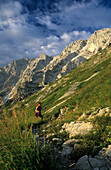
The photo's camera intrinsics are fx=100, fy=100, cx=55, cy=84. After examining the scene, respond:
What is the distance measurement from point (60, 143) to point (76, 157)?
1550 millimetres

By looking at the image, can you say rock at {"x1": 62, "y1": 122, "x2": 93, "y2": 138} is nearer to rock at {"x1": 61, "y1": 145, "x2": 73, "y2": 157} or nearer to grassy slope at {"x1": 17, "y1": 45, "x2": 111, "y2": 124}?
rock at {"x1": 61, "y1": 145, "x2": 73, "y2": 157}

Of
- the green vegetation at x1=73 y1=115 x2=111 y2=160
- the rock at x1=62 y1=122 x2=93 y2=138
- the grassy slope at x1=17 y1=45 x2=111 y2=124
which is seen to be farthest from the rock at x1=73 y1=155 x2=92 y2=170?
the grassy slope at x1=17 y1=45 x2=111 y2=124

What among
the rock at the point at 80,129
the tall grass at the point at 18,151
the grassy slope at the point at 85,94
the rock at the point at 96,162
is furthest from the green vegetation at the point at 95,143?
the grassy slope at the point at 85,94

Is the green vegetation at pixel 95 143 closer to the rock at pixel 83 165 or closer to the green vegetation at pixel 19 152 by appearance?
the rock at pixel 83 165

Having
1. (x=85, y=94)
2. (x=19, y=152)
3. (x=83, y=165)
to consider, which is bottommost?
(x=83, y=165)

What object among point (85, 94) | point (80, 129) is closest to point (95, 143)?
point (80, 129)

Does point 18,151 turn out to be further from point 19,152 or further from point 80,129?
point 80,129

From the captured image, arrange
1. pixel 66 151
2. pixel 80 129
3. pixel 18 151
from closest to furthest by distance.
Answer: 1. pixel 18 151
2. pixel 66 151
3. pixel 80 129

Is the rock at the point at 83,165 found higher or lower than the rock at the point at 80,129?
higher

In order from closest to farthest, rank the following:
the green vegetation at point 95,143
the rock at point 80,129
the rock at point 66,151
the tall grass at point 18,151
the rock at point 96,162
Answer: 1. the tall grass at point 18,151
2. the rock at point 96,162
3. the green vegetation at point 95,143
4. the rock at point 66,151
5. the rock at point 80,129

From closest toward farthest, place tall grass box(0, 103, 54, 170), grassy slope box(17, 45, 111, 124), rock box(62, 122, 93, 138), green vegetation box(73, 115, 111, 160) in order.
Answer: tall grass box(0, 103, 54, 170) < green vegetation box(73, 115, 111, 160) < rock box(62, 122, 93, 138) < grassy slope box(17, 45, 111, 124)

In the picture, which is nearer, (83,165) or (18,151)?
(18,151)

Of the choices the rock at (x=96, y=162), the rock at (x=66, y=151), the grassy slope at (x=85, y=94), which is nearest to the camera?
the rock at (x=96, y=162)

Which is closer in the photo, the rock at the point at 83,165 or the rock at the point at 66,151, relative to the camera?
the rock at the point at 83,165
